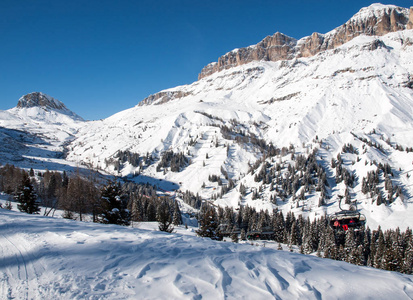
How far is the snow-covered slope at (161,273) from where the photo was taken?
23.3 ft

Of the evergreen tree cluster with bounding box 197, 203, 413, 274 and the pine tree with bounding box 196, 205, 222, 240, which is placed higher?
the pine tree with bounding box 196, 205, 222, 240

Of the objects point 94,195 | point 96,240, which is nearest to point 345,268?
point 96,240

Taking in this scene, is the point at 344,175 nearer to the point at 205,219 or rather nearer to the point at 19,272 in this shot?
the point at 205,219

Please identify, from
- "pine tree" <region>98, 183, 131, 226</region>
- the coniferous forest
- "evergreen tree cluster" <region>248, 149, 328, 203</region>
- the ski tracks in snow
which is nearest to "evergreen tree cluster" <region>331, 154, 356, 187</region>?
"evergreen tree cluster" <region>248, 149, 328, 203</region>

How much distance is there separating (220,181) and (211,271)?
157477 mm

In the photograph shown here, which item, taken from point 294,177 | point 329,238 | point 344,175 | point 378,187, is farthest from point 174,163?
point 329,238

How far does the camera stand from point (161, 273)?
823cm

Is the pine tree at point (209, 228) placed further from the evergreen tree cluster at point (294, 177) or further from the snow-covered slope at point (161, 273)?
the evergreen tree cluster at point (294, 177)

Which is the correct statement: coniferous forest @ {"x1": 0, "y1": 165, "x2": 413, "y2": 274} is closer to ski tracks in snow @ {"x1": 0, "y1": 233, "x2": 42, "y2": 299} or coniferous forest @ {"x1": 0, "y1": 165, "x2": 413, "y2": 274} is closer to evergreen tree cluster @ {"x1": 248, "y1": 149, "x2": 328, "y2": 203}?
ski tracks in snow @ {"x1": 0, "y1": 233, "x2": 42, "y2": 299}

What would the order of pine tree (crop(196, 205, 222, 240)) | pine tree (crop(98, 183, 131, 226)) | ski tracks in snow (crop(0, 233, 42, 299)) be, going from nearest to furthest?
ski tracks in snow (crop(0, 233, 42, 299))
pine tree (crop(98, 183, 131, 226))
pine tree (crop(196, 205, 222, 240))

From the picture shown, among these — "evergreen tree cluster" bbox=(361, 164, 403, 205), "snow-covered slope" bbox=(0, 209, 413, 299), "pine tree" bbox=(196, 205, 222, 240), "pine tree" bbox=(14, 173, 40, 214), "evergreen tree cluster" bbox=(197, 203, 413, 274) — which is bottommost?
"evergreen tree cluster" bbox=(197, 203, 413, 274)

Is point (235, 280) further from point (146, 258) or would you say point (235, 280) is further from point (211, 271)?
point (146, 258)

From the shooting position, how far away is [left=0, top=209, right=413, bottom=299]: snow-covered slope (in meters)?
7.10

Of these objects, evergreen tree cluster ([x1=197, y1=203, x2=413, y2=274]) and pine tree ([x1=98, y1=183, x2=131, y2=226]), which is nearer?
pine tree ([x1=98, y1=183, x2=131, y2=226])
